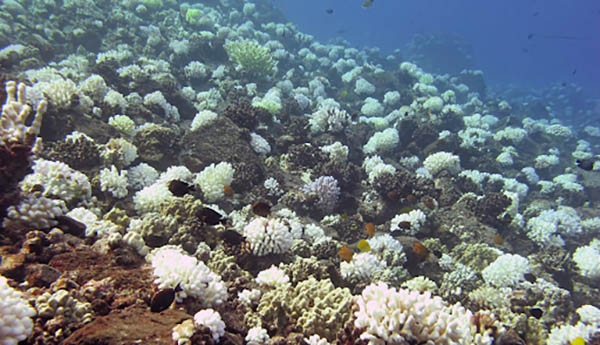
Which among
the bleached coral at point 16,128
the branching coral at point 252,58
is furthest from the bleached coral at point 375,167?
the bleached coral at point 16,128

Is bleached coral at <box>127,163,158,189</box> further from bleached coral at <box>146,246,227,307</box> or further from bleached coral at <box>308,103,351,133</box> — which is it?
bleached coral at <box>308,103,351,133</box>

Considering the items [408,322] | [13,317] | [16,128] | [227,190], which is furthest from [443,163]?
[13,317]

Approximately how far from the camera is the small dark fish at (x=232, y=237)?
517 centimetres

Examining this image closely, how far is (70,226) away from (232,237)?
224 centimetres

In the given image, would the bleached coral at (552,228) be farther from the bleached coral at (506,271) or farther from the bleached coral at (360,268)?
the bleached coral at (360,268)

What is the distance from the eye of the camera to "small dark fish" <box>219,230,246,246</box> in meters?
5.17

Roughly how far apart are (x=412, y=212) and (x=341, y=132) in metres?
4.57

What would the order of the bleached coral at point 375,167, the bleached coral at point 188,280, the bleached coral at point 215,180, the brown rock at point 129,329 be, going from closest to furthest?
the brown rock at point 129,329, the bleached coral at point 188,280, the bleached coral at point 215,180, the bleached coral at point 375,167

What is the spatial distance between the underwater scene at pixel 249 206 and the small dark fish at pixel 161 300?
0.02m

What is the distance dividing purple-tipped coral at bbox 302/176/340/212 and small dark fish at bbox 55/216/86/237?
502 centimetres

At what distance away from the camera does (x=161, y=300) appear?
3.10m

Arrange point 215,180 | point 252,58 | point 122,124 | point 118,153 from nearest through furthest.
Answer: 1. point 118,153
2. point 215,180
3. point 122,124
4. point 252,58

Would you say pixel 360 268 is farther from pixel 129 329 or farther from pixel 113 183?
pixel 113 183

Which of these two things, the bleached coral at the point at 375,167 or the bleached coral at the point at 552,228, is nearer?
the bleached coral at the point at 552,228
